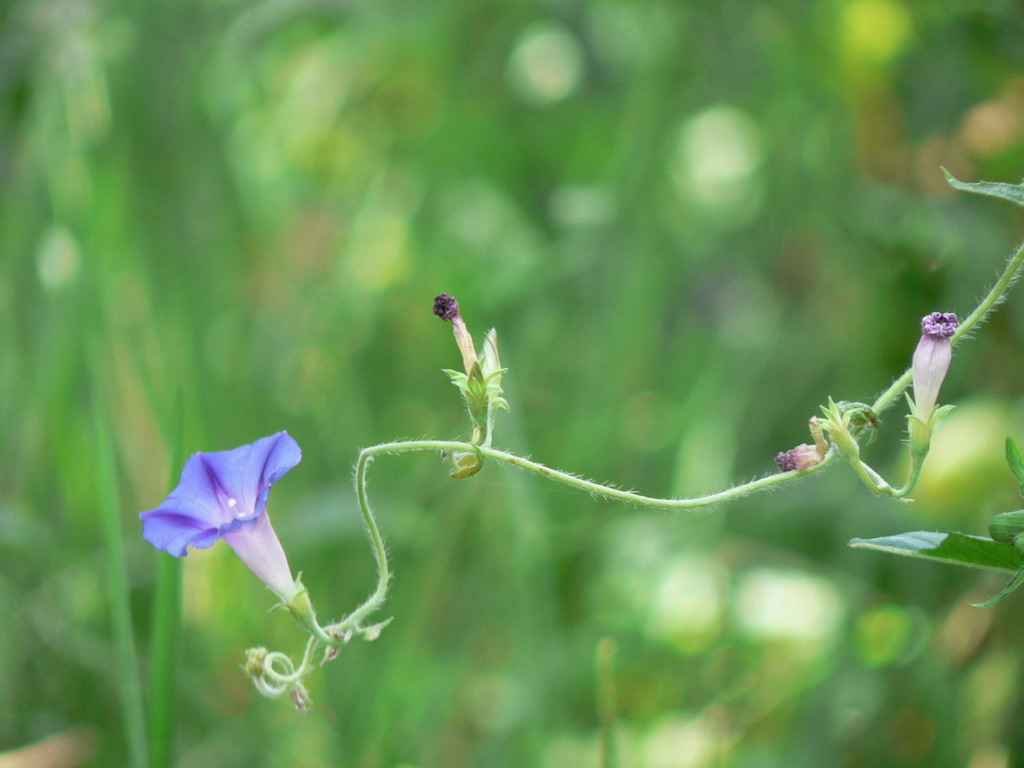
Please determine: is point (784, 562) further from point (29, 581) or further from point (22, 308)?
point (22, 308)

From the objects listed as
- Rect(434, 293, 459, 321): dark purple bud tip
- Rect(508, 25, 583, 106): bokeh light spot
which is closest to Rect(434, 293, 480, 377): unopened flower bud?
Rect(434, 293, 459, 321): dark purple bud tip

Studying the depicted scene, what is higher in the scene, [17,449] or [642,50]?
[642,50]

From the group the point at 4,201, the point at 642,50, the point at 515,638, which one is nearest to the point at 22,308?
the point at 4,201

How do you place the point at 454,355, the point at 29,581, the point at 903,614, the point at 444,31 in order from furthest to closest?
the point at 444,31, the point at 454,355, the point at 29,581, the point at 903,614

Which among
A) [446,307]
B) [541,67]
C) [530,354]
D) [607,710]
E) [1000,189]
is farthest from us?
[541,67]

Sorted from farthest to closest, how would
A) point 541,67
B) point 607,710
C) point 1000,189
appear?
point 541,67 < point 607,710 < point 1000,189

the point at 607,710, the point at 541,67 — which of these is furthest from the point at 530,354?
the point at 607,710

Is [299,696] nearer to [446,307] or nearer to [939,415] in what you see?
[446,307]
